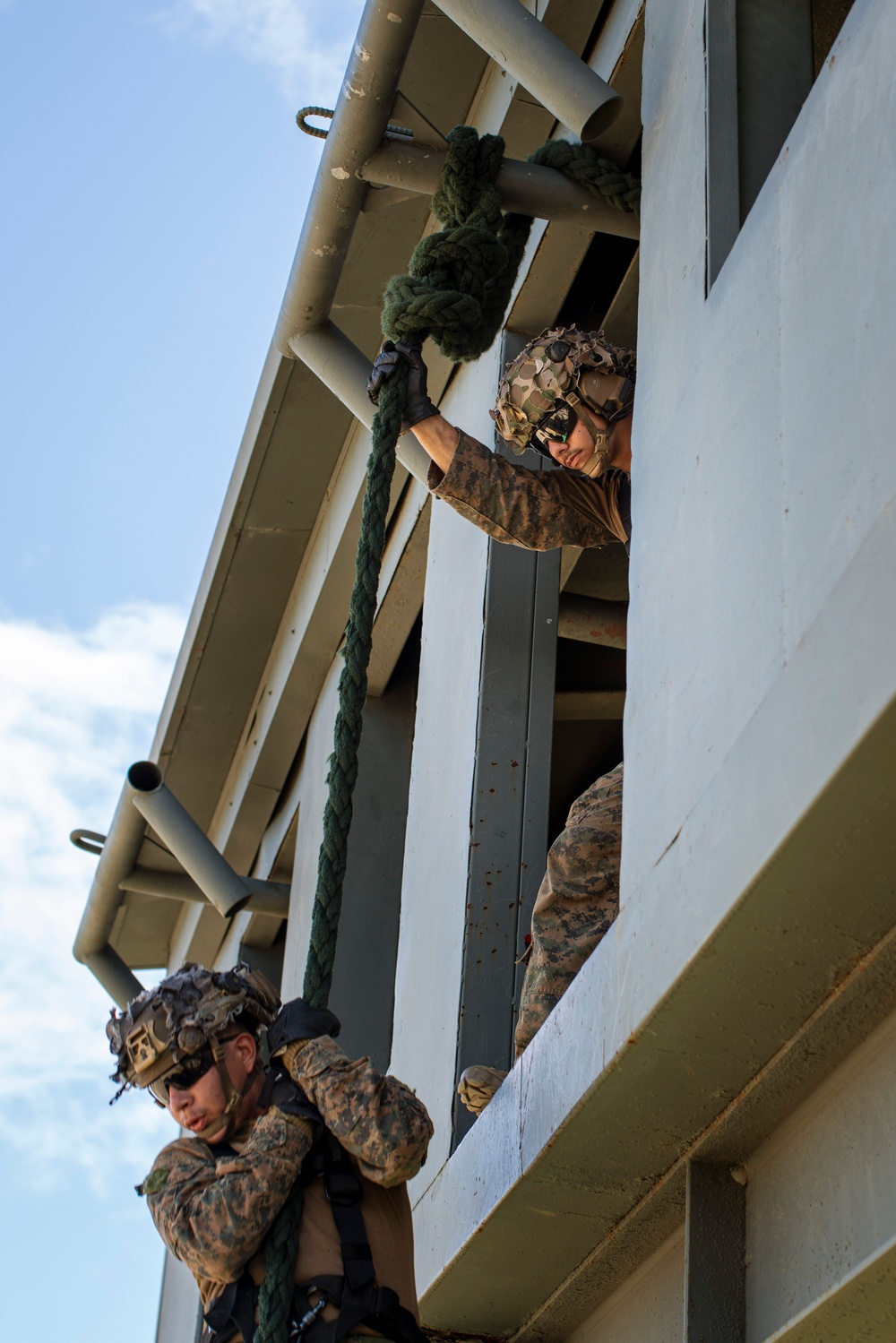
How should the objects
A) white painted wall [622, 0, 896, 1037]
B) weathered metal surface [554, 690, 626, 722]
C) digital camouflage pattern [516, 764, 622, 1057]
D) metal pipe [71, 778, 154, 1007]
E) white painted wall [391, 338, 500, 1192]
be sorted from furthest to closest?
metal pipe [71, 778, 154, 1007] < weathered metal surface [554, 690, 626, 722] < white painted wall [391, 338, 500, 1192] < digital camouflage pattern [516, 764, 622, 1057] < white painted wall [622, 0, 896, 1037]

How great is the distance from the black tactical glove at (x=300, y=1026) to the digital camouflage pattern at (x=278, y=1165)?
22 millimetres

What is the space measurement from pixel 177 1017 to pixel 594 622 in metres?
2.51

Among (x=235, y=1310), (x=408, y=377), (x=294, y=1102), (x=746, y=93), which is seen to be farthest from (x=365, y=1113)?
(x=746, y=93)

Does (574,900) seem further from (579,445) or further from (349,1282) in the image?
(579,445)

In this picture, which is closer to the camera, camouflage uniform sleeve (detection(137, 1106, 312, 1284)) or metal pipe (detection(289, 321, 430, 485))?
camouflage uniform sleeve (detection(137, 1106, 312, 1284))

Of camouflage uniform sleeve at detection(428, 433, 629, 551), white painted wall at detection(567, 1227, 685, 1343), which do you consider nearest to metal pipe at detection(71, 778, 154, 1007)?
camouflage uniform sleeve at detection(428, 433, 629, 551)

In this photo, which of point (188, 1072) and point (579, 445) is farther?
point (579, 445)

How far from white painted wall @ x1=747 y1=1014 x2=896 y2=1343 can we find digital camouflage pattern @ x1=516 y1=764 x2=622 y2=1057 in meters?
0.95

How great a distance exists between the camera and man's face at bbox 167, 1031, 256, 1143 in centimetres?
378

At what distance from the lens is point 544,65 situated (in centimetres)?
414

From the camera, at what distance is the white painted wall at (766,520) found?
2408 mm

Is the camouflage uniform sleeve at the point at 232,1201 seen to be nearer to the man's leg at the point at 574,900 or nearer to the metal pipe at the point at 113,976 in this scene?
the man's leg at the point at 574,900

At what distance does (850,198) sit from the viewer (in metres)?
2.68

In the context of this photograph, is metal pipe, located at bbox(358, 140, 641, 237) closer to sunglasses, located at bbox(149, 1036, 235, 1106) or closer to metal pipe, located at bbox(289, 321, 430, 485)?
metal pipe, located at bbox(289, 321, 430, 485)
